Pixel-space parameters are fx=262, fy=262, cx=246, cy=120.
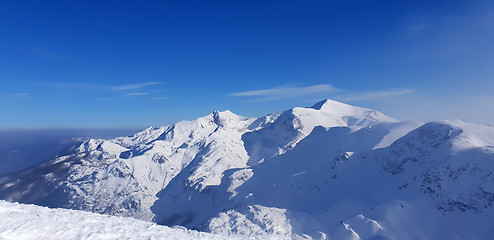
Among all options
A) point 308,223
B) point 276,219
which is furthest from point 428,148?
point 276,219

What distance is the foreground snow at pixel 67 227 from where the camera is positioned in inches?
627

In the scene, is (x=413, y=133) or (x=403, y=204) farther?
(x=413, y=133)

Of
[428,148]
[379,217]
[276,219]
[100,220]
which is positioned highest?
[100,220]

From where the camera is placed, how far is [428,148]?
130 meters

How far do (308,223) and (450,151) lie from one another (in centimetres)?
7105

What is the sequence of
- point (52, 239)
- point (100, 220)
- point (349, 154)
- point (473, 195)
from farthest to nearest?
point (349, 154) < point (473, 195) < point (100, 220) < point (52, 239)

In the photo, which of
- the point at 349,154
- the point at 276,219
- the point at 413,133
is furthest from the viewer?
the point at 349,154

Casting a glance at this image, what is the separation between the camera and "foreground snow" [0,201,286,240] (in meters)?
15.9

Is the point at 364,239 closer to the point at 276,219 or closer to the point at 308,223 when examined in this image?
the point at 308,223

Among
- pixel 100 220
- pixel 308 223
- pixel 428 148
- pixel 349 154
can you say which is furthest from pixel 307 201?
pixel 100 220

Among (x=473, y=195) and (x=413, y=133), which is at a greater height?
(x=413, y=133)

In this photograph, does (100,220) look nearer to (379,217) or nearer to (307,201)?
(379,217)

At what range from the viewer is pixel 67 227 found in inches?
687

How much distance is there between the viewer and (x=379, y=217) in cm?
10819
